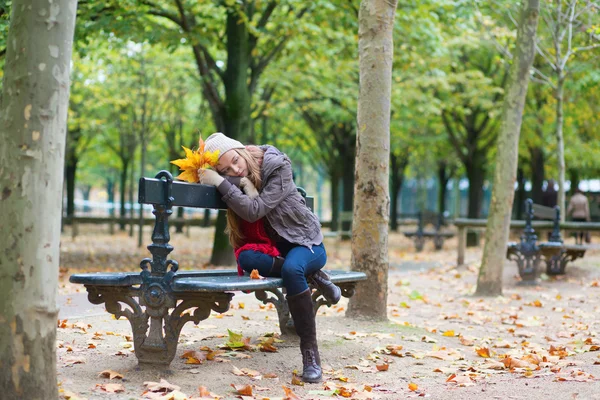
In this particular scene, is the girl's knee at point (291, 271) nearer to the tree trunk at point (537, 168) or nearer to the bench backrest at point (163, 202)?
the bench backrest at point (163, 202)

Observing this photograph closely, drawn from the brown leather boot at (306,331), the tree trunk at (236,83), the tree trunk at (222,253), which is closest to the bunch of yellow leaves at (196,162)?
the brown leather boot at (306,331)

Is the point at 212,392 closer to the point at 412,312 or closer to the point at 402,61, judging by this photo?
the point at 412,312

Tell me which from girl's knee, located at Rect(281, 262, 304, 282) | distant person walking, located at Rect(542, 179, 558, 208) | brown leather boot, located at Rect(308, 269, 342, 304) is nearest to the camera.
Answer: girl's knee, located at Rect(281, 262, 304, 282)

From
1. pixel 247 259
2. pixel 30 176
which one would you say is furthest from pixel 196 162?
pixel 30 176

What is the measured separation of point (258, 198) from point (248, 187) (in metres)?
0.14

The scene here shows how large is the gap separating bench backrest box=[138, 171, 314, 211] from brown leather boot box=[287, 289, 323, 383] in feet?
2.72

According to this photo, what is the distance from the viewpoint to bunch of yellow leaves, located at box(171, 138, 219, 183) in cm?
512

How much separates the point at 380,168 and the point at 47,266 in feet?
13.1

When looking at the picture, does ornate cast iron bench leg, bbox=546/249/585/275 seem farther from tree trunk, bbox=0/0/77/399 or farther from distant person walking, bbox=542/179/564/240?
distant person walking, bbox=542/179/564/240

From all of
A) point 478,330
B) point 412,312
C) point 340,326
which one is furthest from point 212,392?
point 412,312

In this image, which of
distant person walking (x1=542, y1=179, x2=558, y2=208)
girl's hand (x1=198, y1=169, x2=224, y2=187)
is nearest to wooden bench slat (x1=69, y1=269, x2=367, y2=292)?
girl's hand (x1=198, y1=169, x2=224, y2=187)

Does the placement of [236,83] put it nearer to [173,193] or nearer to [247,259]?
[247,259]

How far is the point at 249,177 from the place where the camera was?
5.23 meters

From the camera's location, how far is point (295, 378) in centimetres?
500
